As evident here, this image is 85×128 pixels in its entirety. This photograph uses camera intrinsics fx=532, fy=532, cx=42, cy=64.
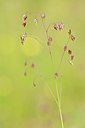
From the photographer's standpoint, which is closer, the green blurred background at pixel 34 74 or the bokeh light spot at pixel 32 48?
the green blurred background at pixel 34 74

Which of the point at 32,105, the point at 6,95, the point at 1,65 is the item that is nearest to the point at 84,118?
the point at 32,105

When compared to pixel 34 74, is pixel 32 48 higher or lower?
higher

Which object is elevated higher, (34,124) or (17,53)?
(17,53)

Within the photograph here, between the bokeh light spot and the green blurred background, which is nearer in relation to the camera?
the green blurred background

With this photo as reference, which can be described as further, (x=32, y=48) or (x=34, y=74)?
(x=32, y=48)

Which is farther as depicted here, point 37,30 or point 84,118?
point 37,30

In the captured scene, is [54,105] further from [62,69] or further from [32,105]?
[62,69]

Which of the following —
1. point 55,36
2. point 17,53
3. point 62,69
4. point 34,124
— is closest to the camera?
point 34,124

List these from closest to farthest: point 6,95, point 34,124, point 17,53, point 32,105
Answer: point 34,124, point 32,105, point 6,95, point 17,53
